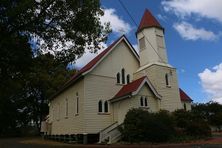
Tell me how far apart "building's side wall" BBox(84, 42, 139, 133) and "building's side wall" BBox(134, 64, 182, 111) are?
247 cm

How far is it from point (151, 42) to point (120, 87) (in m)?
5.94

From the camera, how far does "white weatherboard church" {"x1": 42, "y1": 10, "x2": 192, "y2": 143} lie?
24.7m

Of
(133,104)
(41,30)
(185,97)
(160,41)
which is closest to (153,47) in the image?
(160,41)

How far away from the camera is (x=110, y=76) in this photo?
27.1 m

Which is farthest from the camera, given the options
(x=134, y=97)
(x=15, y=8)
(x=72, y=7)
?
(x=134, y=97)

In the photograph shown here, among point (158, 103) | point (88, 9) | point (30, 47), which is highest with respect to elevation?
point (88, 9)

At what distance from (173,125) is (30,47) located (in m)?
13.2

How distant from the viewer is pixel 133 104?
79.5ft

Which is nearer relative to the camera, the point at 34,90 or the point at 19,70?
the point at 19,70

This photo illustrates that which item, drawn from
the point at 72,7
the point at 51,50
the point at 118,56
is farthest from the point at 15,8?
the point at 118,56

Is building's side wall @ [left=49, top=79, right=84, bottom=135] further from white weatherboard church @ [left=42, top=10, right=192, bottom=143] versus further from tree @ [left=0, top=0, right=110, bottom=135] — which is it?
tree @ [left=0, top=0, right=110, bottom=135]

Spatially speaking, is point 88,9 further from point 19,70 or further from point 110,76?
point 110,76

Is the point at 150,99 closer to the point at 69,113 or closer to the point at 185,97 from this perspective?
the point at 69,113

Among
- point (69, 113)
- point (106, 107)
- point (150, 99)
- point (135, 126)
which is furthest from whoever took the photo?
point (69, 113)
